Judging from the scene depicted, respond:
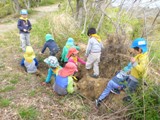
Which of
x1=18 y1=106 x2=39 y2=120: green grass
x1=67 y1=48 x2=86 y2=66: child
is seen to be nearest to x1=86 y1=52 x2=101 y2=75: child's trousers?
x1=67 y1=48 x2=86 y2=66: child

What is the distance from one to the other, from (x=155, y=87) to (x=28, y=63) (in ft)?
10.9

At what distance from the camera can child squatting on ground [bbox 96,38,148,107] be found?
406 cm

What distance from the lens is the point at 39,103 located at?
4.62 metres

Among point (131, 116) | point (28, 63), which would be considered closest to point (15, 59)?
point (28, 63)

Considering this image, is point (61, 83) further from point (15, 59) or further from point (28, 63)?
point (15, 59)

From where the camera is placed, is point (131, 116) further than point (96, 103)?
No

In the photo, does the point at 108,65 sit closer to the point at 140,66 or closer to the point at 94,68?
the point at 94,68

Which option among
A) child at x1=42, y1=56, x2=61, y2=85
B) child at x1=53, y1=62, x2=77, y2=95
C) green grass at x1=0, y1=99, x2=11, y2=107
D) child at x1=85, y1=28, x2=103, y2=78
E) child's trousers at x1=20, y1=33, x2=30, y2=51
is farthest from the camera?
child's trousers at x1=20, y1=33, x2=30, y2=51

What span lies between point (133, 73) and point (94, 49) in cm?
134

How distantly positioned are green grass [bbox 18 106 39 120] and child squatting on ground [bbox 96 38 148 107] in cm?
126

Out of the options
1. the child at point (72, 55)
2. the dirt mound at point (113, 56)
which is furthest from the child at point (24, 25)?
the dirt mound at point (113, 56)

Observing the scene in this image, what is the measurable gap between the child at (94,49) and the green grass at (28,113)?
1812 mm

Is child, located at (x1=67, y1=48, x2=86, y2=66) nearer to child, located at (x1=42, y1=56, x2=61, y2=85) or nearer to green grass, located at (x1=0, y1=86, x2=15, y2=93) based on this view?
child, located at (x1=42, y1=56, x2=61, y2=85)

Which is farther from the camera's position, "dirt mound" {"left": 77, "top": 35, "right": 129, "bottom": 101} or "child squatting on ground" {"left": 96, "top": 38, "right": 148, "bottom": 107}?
"dirt mound" {"left": 77, "top": 35, "right": 129, "bottom": 101}
